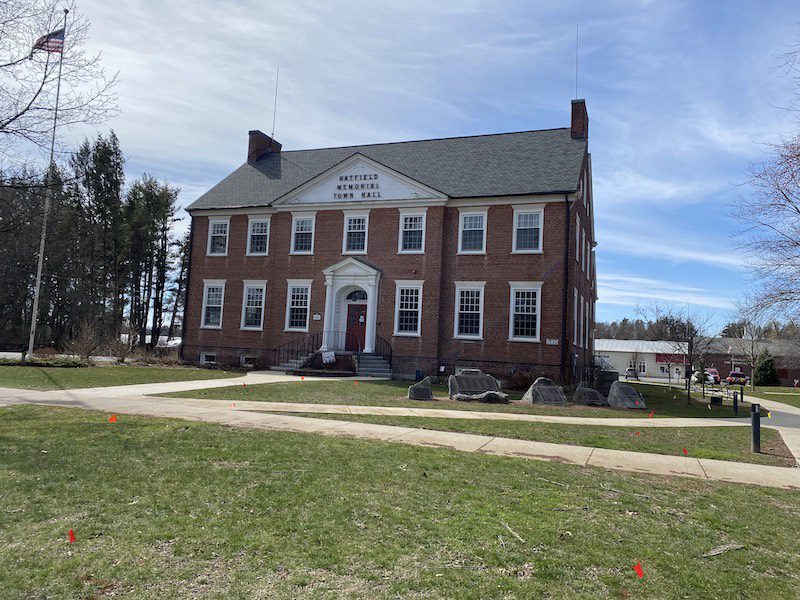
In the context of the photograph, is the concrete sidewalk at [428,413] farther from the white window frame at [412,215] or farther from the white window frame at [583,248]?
the white window frame at [583,248]

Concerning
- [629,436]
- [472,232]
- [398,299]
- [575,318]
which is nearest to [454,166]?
[472,232]

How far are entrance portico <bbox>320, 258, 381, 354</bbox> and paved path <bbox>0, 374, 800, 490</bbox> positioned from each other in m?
13.8

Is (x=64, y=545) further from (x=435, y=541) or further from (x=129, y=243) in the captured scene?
(x=129, y=243)

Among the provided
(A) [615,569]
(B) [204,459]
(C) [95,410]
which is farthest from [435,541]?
(C) [95,410]

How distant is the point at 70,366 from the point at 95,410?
14.5 metres

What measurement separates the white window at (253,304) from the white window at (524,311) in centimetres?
1280

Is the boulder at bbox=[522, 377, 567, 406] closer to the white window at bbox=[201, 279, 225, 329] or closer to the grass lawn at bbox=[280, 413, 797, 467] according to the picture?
the grass lawn at bbox=[280, 413, 797, 467]

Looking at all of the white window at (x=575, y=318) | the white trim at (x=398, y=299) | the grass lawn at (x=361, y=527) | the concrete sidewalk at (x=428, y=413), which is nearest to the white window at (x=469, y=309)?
the white trim at (x=398, y=299)

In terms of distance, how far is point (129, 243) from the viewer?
144 ft

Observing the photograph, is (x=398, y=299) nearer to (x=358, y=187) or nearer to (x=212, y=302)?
(x=358, y=187)

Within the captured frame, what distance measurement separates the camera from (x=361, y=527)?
16.5ft

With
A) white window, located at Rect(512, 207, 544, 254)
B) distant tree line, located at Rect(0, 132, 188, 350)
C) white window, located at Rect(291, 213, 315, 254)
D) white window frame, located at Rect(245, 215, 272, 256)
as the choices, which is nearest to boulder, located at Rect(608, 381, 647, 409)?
white window, located at Rect(512, 207, 544, 254)

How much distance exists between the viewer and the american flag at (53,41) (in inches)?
544

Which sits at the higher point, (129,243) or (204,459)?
(129,243)
